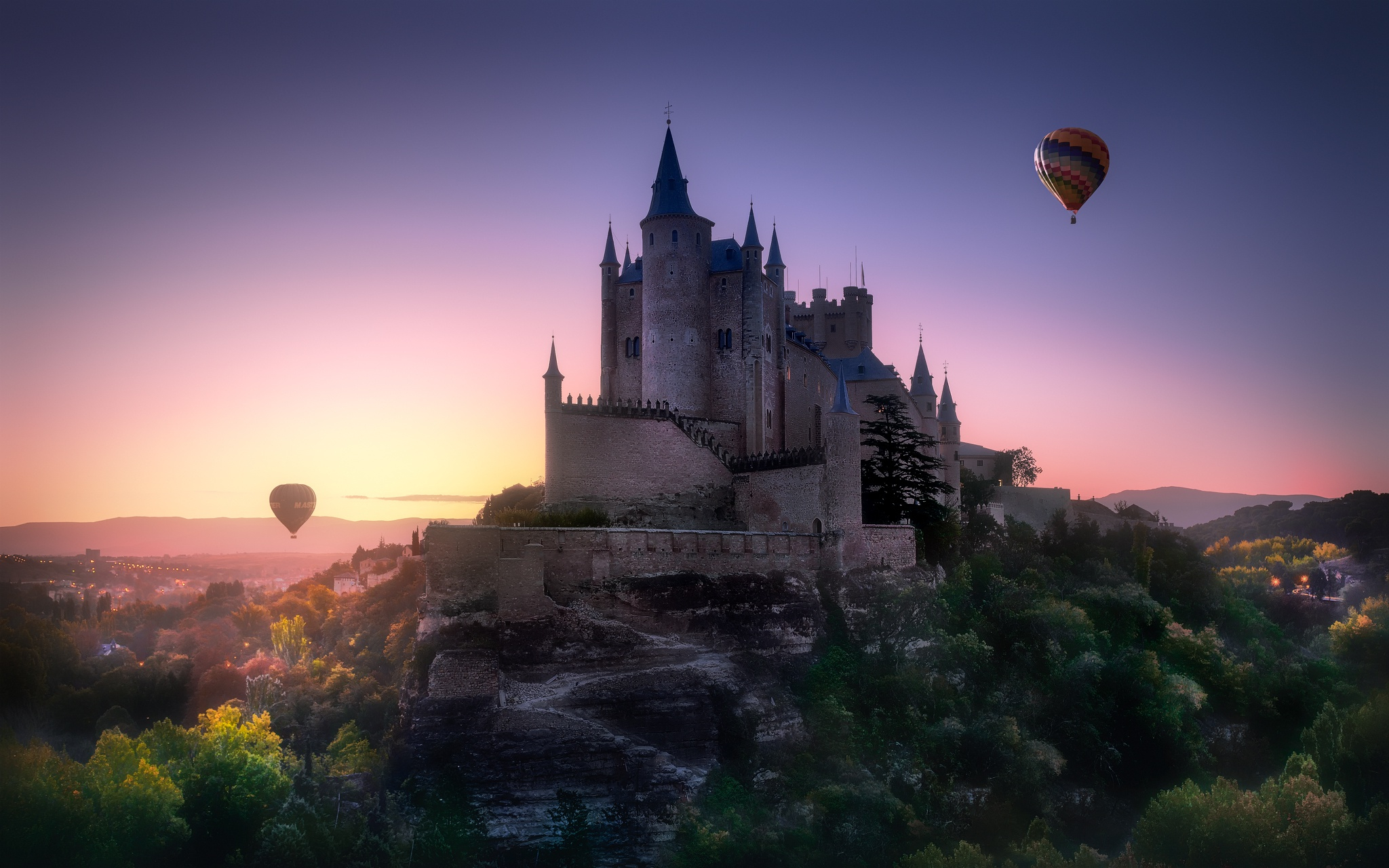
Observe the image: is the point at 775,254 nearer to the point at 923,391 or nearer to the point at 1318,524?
the point at 923,391

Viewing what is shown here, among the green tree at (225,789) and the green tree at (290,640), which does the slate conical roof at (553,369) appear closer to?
the green tree at (225,789)

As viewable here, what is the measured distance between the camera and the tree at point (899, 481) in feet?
157

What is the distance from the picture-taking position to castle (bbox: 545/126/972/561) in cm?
4231

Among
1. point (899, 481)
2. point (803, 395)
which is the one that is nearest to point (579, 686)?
point (899, 481)

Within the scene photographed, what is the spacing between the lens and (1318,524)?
9812cm

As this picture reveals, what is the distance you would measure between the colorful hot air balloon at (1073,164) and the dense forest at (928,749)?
15.8 metres

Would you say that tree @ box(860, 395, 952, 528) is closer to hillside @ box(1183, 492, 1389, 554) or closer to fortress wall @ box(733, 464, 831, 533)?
fortress wall @ box(733, 464, 831, 533)

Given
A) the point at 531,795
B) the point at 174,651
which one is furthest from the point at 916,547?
the point at 174,651

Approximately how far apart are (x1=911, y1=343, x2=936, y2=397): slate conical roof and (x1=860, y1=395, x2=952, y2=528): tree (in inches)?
699

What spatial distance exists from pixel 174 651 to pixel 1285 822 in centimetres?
7452

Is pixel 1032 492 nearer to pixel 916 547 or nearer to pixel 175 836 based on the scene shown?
pixel 916 547

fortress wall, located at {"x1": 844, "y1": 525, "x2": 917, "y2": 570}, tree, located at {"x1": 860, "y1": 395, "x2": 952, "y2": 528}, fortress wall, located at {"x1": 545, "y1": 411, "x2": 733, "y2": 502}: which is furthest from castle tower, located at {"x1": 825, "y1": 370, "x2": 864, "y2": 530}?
fortress wall, located at {"x1": 545, "y1": 411, "x2": 733, "y2": 502}

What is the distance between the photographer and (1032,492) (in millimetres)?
69250

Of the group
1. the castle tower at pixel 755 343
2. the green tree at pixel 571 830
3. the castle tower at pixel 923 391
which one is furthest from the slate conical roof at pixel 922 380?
the green tree at pixel 571 830
